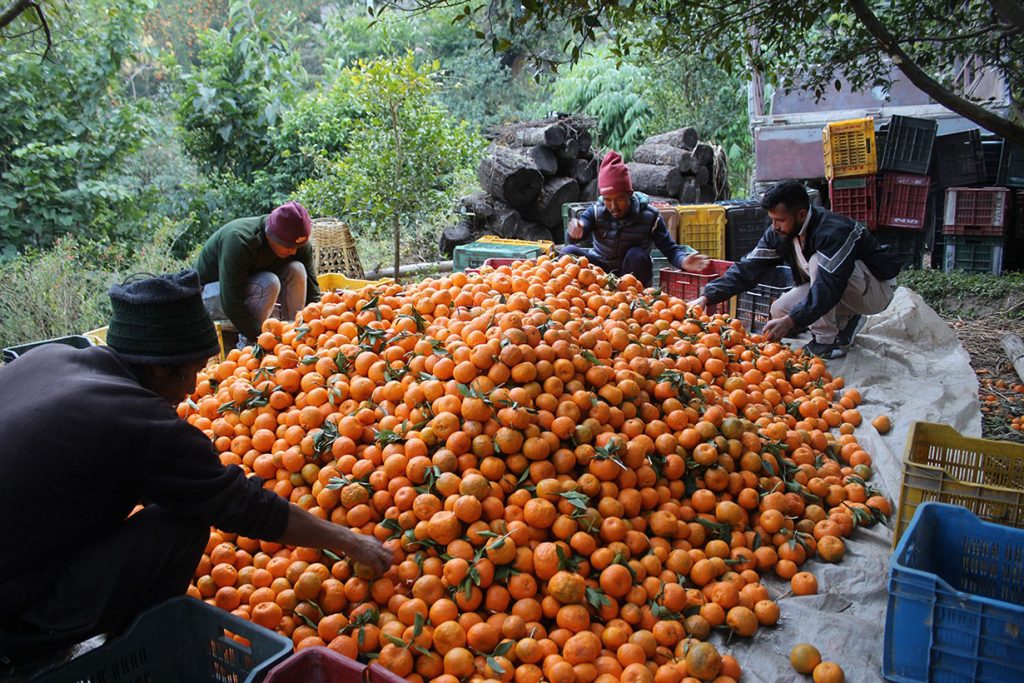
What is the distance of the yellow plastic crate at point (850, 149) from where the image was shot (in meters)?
8.27

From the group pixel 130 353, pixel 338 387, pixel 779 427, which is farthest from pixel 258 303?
pixel 779 427

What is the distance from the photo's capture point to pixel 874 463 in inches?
136

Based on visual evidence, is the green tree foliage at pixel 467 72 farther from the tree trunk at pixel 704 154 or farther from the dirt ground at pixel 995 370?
the dirt ground at pixel 995 370

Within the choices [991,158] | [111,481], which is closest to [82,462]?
[111,481]

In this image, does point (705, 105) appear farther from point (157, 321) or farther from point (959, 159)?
point (157, 321)

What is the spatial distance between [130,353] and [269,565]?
87 centimetres

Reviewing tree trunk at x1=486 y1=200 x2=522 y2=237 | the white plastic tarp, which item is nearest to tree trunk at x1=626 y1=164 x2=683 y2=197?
tree trunk at x1=486 y1=200 x2=522 y2=237

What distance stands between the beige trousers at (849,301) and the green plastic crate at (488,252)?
1860mm

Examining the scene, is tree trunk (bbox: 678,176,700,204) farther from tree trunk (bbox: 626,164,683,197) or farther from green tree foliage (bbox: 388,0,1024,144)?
green tree foliage (bbox: 388,0,1024,144)

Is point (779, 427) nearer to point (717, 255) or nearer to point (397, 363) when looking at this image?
point (397, 363)

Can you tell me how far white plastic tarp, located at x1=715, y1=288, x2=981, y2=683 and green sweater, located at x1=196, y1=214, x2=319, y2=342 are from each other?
379 centimetres

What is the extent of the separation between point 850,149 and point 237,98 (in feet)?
25.7

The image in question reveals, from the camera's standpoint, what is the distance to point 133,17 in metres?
7.89

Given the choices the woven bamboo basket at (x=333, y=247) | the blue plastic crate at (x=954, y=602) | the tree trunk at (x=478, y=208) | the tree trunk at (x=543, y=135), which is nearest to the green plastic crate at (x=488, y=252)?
the woven bamboo basket at (x=333, y=247)
